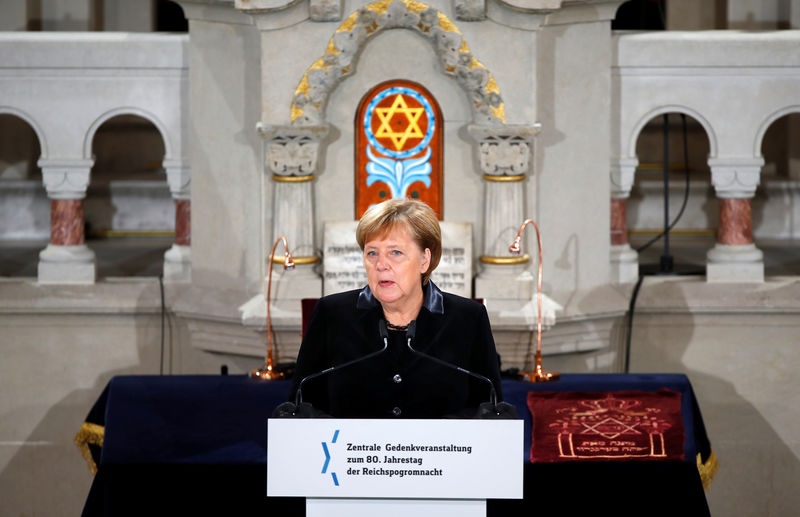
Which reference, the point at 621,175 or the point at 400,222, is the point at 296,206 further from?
the point at 400,222

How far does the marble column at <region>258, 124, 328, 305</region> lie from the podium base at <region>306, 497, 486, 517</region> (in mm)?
2962

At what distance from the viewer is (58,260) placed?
7.14 meters

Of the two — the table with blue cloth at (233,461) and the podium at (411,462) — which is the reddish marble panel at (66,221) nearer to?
the table with blue cloth at (233,461)

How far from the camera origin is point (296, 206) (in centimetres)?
631

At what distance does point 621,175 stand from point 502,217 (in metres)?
0.99

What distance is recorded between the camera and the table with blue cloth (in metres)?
5.09

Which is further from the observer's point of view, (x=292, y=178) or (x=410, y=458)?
(x=292, y=178)

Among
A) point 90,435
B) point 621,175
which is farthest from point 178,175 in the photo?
point 621,175

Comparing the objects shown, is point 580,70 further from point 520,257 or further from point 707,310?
point 707,310

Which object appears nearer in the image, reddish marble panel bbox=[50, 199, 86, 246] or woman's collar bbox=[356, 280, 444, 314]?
woman's collar bbox=[356, 280, 444, 314]

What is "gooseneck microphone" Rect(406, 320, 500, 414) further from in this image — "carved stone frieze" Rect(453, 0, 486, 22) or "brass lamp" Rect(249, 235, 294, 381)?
"carved stone frieze" Rect(453, 0, 486, 22)

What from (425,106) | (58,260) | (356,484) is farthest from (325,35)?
(356,484)

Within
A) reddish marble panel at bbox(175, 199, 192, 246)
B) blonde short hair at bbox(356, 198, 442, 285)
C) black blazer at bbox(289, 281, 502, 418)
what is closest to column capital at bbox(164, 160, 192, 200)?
reddish marble panel at bbox(175, 199, 192, 246)

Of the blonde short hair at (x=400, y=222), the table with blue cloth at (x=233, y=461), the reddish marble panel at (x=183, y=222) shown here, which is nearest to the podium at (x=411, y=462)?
the blonde short hair at (x=400, y=222)
